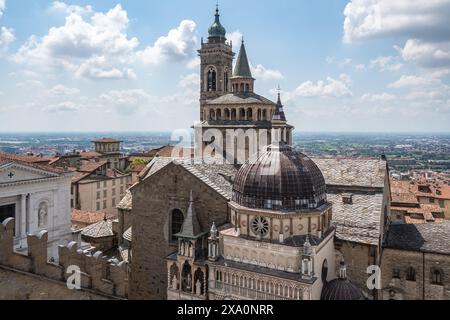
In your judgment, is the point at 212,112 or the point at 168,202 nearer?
the point at 168,202

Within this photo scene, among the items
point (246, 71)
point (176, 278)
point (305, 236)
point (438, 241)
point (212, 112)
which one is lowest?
point (176, 278)

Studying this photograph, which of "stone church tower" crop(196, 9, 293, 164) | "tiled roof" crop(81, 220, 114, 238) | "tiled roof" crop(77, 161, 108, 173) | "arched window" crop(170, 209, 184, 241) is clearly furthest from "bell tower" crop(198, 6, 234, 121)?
"tiled roof" crop(77, 161, 108, 173)

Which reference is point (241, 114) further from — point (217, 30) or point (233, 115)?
point (217, 30)

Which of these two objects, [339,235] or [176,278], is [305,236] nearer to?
[339,235]

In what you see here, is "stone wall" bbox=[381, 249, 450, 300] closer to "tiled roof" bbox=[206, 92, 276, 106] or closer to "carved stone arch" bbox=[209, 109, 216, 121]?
"tiled roof" bbox=[206, 92, 276, 106]
